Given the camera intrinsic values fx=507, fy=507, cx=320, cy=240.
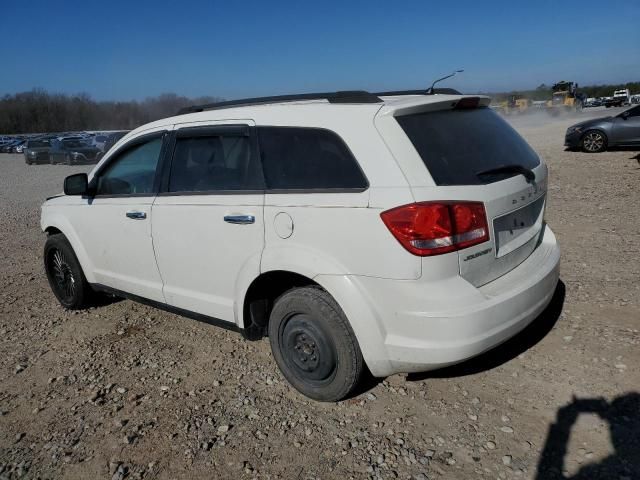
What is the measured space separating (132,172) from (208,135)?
3.23 feet

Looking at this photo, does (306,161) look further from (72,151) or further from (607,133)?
(72,151)

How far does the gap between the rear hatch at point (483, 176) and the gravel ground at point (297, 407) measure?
83 cm

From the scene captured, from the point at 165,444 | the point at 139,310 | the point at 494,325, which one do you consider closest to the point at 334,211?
the point at 494,325

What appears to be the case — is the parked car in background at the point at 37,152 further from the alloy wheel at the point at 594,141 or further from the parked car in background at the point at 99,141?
the alloy wheel at the point at 594,141

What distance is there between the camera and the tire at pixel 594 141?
1436 cm

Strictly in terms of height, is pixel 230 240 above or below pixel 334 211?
below

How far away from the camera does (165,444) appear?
2822mm

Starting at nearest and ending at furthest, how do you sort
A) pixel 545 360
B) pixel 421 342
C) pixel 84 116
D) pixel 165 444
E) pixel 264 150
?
1. pixel 421 342
2. pixel 165 444
3. pixel 264 150
4. pixel 545 360
5. pixel 84 116

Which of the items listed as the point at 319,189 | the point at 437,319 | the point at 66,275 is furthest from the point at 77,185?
the point at 437,319

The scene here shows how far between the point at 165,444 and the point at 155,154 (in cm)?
211

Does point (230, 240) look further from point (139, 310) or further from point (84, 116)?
point (84, 116)

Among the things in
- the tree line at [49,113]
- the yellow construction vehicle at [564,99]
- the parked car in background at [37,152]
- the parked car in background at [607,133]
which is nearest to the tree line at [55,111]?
the tree line at [49,113]

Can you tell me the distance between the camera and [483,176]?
2.75 meters

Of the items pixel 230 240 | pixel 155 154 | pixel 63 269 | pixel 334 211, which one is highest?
pixel 155 154
